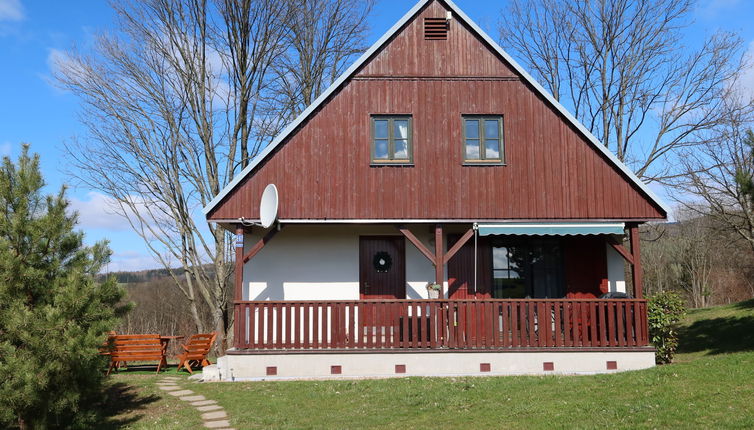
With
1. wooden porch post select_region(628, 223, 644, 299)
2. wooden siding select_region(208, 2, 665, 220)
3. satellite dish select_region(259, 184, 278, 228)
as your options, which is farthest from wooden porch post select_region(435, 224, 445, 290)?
wooden porch post select_region(628, 223, 644, 299)

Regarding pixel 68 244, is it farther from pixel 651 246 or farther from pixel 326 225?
pixel 651 246

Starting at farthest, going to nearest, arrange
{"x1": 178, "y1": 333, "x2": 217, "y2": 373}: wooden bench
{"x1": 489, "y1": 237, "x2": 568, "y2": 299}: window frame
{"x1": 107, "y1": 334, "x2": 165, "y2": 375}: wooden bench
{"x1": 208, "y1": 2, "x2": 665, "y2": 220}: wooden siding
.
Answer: {"x1": 489, "y1": 237, "x2": 568, "y2": 299}: window frame → {"x1": 178, "y1": 333, "x2": 217, "y2": 373}: wooden bench → {"x1": 107, "y1": 334, "x2": 165, "y2": 375}: wooden bench → {"x1": 208, "y1": 2, "x2": 665, "y2": 220}: wooden siding

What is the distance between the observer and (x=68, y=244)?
9.24 metres

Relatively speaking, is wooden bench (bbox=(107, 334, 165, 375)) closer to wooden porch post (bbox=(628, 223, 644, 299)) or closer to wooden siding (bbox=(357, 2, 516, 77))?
wooden siding (bbox=(357, 2, 516, 77))

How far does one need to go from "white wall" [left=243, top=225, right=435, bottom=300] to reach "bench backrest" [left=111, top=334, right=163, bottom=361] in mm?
2267

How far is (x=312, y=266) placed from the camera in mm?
14164

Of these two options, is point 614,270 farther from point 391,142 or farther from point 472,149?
point 391,142

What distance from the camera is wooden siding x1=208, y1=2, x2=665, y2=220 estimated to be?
12.9m

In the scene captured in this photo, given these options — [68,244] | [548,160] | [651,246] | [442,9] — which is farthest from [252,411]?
[651,246]

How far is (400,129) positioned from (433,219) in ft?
6.88

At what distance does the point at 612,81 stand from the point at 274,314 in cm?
1648

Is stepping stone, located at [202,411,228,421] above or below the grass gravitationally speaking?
below

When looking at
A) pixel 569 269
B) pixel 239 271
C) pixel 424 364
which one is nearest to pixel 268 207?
pixel 239 271

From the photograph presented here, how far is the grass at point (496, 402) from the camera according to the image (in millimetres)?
7809
